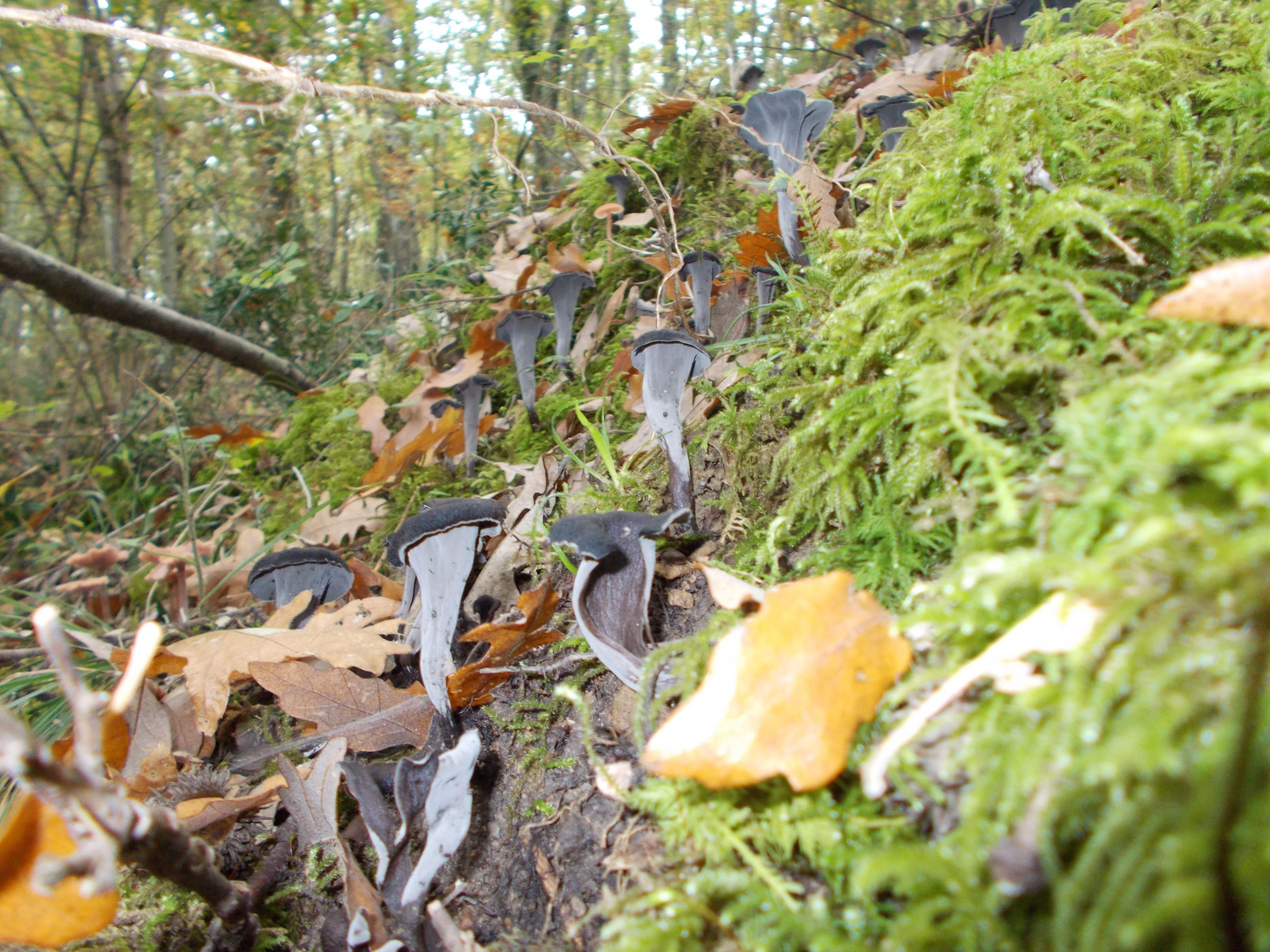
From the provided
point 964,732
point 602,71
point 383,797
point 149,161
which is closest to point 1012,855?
point 964,732

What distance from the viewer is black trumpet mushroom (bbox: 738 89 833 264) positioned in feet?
9.04

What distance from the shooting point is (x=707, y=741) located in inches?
39.3

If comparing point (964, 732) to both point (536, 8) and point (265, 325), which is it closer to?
point (536, 8)

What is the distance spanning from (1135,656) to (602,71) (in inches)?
394

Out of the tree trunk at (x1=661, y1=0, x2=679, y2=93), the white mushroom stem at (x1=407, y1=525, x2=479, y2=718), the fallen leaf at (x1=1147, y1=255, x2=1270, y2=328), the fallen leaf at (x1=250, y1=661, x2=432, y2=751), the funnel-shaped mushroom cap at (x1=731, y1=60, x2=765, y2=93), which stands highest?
the tree trunk at (x1=661, y1=0, x2=679, y2=93)

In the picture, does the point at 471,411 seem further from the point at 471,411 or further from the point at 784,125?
the point at 784,125

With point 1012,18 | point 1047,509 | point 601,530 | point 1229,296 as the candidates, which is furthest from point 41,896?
point 1012,18

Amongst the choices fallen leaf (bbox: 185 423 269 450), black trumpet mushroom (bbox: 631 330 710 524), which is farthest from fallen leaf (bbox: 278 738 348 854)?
fallen leaf (bbox: 185 423 269 450)

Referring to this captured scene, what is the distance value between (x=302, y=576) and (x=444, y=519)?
1098mm

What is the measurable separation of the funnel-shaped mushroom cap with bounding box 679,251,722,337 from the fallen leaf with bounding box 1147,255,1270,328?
6.25 ft

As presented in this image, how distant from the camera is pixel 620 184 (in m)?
4.00

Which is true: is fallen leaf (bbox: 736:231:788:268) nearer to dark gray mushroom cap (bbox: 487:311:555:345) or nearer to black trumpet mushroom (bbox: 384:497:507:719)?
dark gray mushroom cap (bbox: 487:311:555:345)

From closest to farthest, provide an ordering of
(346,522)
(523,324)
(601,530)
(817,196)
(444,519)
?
(601,530) → (444,519) → (817,196) → (523,324) → (346,522)

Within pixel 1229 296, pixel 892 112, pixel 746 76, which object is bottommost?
pixel 1229 296
